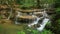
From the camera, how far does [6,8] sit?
700 inches

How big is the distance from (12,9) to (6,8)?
74 cm

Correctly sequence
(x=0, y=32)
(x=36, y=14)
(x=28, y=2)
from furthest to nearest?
(x=28, y=2), (x=36, y=14), (x=0, y=32)

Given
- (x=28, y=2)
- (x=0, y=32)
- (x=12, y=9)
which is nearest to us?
(x=0, y=32)

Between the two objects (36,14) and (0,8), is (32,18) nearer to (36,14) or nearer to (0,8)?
(36,14)

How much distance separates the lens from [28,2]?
64.1ft

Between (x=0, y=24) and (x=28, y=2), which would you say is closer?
(x=0, y=24)

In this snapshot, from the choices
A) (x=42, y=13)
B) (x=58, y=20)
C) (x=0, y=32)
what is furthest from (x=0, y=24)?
(x=58, y=20)

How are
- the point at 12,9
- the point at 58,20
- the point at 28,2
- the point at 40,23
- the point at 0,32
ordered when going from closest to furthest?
the point at 58,20
the point at 0,32
the point at 40,23
the point at 12,9
the point at 28,2

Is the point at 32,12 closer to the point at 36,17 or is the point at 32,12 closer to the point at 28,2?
the point at 36,17

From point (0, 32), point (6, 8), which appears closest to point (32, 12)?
point (6, 8)

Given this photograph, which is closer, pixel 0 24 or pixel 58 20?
pixel 58 20

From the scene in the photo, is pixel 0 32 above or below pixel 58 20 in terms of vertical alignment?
below

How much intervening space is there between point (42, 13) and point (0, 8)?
473cm

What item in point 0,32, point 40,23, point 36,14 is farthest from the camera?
point 36,14
